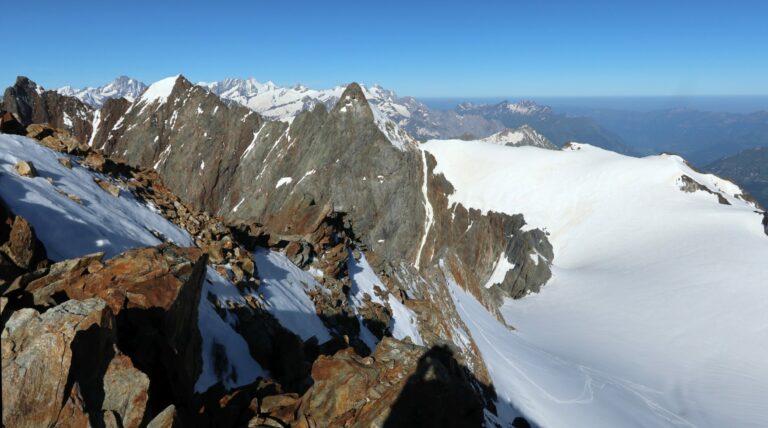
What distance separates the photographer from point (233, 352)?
40.0 feet

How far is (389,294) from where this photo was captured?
90.7ft

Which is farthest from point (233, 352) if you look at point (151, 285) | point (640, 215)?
point (640, 215)

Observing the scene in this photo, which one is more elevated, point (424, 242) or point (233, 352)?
point (233, 352)

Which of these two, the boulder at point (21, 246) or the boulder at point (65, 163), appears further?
the boulder at point (65, 163)

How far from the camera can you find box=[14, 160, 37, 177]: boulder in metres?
13.6

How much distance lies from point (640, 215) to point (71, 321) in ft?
256

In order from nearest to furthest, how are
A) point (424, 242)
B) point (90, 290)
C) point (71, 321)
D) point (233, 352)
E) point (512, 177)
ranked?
point (71, 321) < point (90, 290) < point (233, 352) < point (512, 177) < point (424, 242)

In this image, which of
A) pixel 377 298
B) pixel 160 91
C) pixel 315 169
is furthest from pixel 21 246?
pixel 160 91

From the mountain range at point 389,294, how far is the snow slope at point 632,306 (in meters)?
0.29

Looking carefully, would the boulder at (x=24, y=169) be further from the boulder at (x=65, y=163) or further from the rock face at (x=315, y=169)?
the rock face at (x=315, y=169)

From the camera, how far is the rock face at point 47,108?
483 feet

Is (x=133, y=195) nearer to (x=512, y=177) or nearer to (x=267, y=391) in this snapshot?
(x=267, y=391)

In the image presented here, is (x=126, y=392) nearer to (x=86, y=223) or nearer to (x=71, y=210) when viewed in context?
(x=86, y=223)

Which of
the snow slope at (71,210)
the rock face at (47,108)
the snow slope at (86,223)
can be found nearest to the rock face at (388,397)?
the snow slope at (86,223)
